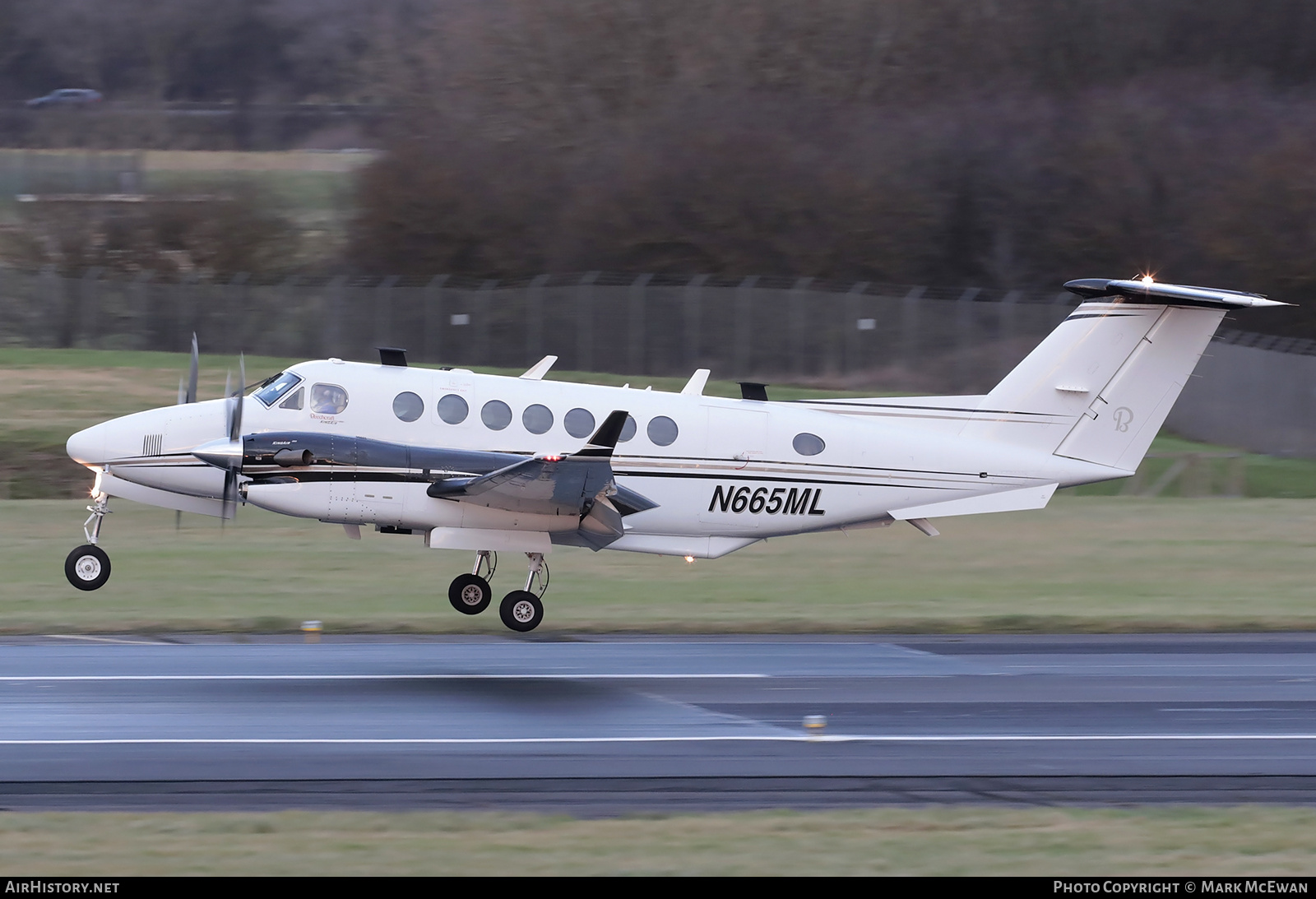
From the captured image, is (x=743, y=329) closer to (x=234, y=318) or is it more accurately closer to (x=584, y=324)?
(x=584, y=324)

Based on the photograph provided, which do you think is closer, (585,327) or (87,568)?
(87,568)

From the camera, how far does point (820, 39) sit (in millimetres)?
54719

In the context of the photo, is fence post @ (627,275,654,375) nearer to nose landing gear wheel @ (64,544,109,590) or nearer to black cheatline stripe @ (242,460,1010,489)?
black cheatline stripe @ (242,460,1010,489)

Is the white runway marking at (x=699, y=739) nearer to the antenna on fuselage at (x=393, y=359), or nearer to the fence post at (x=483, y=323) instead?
the antenna on fuselage at (x=393, y=359)

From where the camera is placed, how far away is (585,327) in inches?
1556

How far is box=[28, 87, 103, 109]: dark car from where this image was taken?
212 ft

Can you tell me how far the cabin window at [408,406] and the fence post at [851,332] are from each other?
931 inches

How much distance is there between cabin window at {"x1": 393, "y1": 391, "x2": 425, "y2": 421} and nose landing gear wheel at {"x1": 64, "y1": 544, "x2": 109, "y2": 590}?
3378mm

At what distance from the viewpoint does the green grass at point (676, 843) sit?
8203 mm

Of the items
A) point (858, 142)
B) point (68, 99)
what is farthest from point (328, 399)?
point (68, 99)

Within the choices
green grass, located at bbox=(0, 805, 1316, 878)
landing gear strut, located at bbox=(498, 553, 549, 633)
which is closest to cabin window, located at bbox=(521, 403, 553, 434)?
landing gear strut, located at bbox=(498, 553, 549, 633)

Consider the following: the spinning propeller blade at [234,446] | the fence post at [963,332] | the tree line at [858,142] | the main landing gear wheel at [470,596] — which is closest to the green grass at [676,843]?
the spinning propeller blade at [234,446]

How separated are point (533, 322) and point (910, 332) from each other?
956 centimetres
